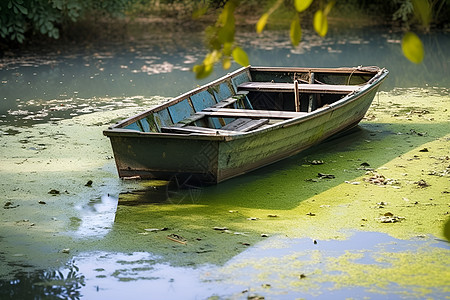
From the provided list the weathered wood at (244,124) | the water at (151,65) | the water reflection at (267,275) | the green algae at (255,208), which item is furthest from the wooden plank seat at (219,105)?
the water reflection at (267,275)

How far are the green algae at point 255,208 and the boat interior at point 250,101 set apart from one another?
523mm

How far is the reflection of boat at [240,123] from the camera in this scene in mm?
5688

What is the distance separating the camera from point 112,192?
19.1 feet

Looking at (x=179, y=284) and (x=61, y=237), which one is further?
(x=61, y=237)

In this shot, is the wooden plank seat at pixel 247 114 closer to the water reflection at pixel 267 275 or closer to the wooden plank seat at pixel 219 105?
the wooden plank seat at pixel 219 105

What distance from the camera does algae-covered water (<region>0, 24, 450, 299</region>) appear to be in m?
4.02

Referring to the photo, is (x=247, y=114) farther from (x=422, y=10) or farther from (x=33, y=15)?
(x=33, y=15)

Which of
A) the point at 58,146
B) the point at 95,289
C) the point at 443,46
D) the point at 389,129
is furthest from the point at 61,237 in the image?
the point at 443,46

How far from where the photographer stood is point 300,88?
7965mm

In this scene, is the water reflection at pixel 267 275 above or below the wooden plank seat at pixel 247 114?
below

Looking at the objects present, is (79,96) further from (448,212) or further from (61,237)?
(448,212)

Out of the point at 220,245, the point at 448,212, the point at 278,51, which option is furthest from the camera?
the point at 278,51

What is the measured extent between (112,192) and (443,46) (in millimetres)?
11724

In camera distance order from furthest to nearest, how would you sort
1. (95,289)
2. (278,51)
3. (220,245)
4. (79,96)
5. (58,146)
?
(278,51)
(79,96)
(58,146)
(220,245)
(95,289)
